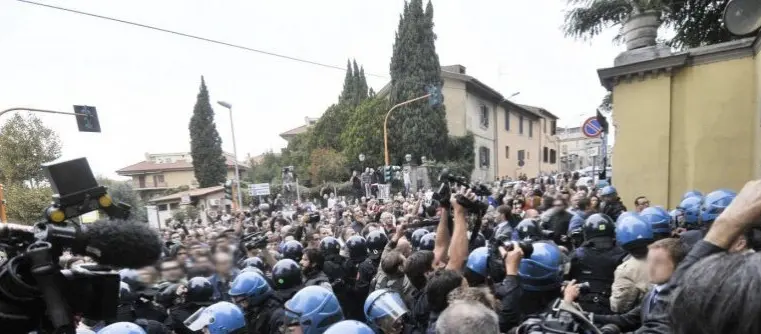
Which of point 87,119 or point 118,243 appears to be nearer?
point 118,243

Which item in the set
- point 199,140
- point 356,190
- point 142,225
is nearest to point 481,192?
point 142,225

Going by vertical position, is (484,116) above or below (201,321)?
above

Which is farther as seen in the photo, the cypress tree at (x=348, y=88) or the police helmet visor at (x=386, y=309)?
the cypress tree at (x=348, y=88)

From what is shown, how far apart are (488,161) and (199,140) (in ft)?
128

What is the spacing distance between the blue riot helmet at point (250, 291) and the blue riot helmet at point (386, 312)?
150 cm

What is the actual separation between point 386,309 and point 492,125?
40949mm

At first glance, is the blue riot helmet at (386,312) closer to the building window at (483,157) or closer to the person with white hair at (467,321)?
the person with white hair at (467,321)

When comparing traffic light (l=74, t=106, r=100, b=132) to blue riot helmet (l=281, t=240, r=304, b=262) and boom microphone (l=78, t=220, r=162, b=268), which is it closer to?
blue riot helmet (l=281, t=240, r=304, b=262)

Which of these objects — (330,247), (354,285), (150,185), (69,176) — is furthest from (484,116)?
(150,185)

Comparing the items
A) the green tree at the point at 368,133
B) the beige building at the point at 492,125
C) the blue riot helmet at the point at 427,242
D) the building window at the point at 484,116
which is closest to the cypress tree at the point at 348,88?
the beige building at the point at 492,125

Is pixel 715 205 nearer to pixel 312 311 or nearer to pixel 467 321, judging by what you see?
pixel 467 321

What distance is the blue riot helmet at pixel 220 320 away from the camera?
352 cm

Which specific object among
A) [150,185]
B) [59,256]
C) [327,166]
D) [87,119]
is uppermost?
[87,119]

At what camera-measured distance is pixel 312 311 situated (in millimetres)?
3256
